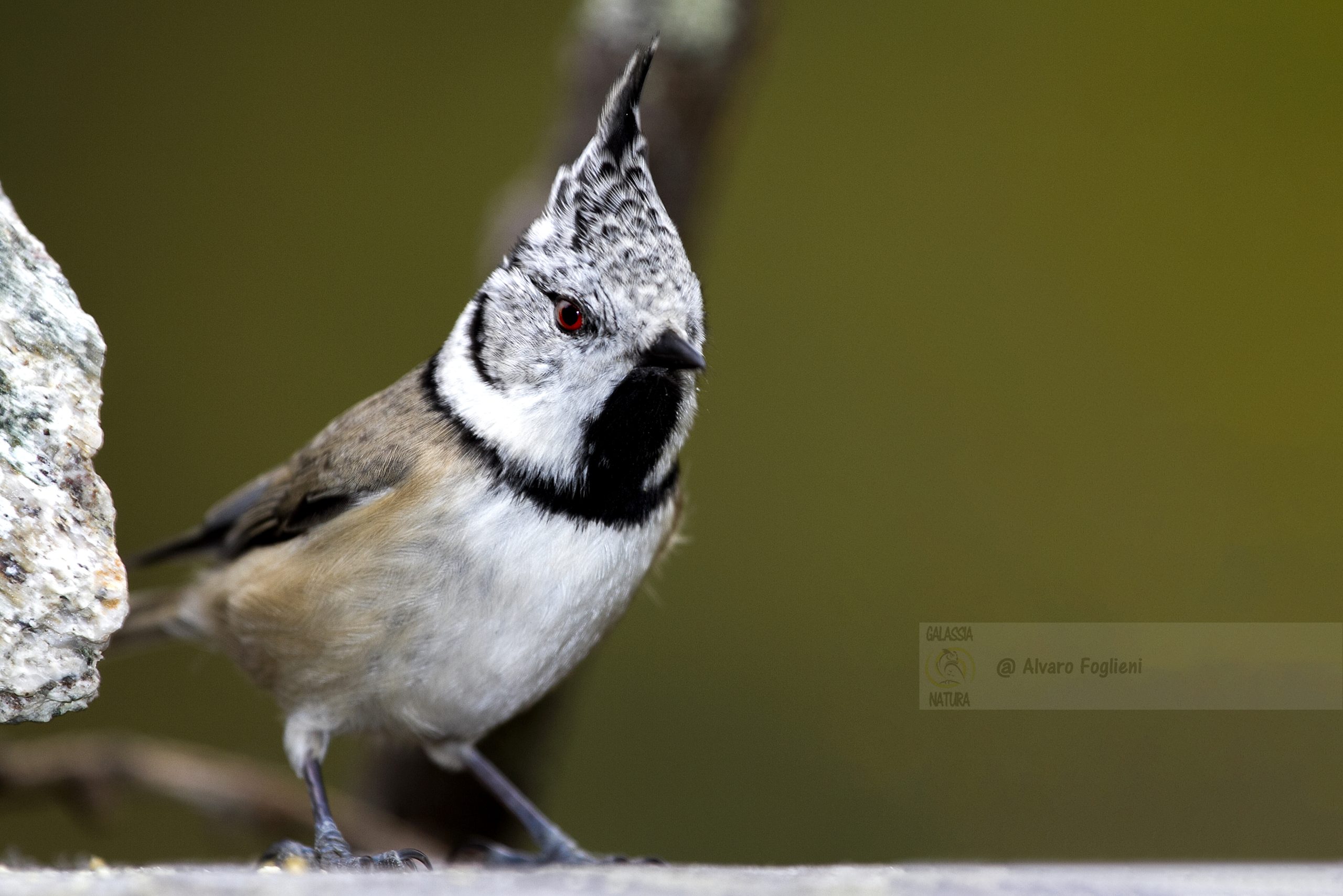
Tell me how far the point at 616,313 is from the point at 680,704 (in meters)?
3.33

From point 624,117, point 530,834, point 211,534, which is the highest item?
point 624,117

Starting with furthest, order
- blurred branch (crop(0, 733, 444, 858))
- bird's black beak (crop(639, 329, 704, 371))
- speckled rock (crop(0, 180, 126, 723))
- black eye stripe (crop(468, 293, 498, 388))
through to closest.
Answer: blurred branch (crop(0, 733, 444, 858))
black eye stripe (crop(468, 293, 498, 388))
bird's black beak (crop(639, 329, 704, 371))
speckled rock (crop(0, 180, 126, 723))

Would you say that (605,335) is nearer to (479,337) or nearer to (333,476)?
(479,337)

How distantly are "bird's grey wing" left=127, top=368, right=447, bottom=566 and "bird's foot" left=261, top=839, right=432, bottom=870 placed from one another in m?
0.61

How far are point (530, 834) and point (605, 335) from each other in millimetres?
1364

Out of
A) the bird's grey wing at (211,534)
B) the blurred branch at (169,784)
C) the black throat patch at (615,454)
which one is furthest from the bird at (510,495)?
the blurred branch at (169,784)

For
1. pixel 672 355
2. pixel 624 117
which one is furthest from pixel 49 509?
pixel 624 117

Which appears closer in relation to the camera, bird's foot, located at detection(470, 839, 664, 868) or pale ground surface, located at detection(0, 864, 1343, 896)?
pale ground surface, located at detection(0, 864, 1343, 896)

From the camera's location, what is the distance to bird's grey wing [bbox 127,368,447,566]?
2.38m

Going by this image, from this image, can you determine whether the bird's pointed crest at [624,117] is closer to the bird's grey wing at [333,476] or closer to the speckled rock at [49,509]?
the bird's grey wing at [333,476]

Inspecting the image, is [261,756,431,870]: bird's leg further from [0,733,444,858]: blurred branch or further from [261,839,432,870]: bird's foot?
[0,733,444,858]: blurred branch

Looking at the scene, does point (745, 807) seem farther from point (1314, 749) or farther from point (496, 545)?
point (496, 545)

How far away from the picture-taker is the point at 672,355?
2.13 meters

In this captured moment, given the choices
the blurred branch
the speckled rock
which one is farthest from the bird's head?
the blurred branch
